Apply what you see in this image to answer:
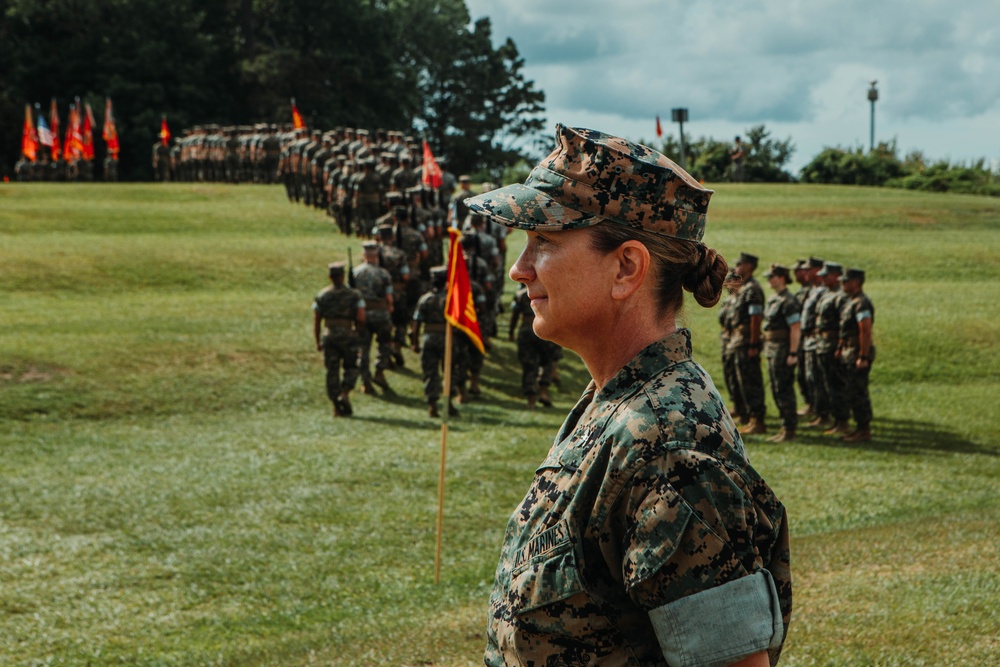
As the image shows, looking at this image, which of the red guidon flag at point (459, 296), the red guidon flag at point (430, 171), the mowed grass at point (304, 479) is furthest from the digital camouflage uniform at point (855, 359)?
the red guidon flag at point (430, 171)

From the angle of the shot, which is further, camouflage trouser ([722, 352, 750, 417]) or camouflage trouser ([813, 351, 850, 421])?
camouflage trouser ([722, 352, 750, 417])

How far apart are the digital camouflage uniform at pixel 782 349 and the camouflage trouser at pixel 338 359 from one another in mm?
5661

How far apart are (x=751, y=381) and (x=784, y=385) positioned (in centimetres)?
49

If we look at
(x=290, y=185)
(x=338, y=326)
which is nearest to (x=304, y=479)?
(x=338, y=326)

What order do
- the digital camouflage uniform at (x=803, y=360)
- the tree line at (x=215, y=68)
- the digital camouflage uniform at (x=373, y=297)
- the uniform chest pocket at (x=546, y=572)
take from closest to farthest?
the uniform chest pocket at (x=546, y=572) < the digital camouflage uniform at (x=803, y=360) < the digital camouflage uniform at (x=373, y=297) < the tree line at (x=215, y=68)

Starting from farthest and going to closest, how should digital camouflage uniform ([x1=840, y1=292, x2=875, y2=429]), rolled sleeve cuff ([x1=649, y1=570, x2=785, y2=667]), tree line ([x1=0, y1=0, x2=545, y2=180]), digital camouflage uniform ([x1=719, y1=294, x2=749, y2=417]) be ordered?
tree line ([x1=0, y1=0, x2=545, y2=180])
digital camouflage uniform ([x1=719, y1=294, x2=749, y2=417])
digital camouflage uniform ([x1=840, y1=292, x2=875, y2=429])
rolled sleeve cuff ([x1=649, y1=570, x2=785, y2=667])

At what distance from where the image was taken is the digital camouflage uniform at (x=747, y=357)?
15.1 metres

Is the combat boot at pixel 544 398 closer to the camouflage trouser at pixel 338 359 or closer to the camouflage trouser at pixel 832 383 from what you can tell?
the camouflage trouser at pixel 338 359

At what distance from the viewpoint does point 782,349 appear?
49.5 feet

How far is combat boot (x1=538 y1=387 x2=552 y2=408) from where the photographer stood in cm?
1648

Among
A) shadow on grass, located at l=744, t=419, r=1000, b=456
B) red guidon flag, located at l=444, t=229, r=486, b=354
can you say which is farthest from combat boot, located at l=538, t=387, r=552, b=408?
red guidon flag, located at l=444, t=229, r=486, b=354

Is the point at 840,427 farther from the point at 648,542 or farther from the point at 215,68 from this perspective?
the point at 215,68

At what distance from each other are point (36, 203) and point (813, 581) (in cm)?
2991

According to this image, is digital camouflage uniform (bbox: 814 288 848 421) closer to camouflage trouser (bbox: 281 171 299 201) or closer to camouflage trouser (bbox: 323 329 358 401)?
camouflage trouser (bbox: 323 329 358 401)
